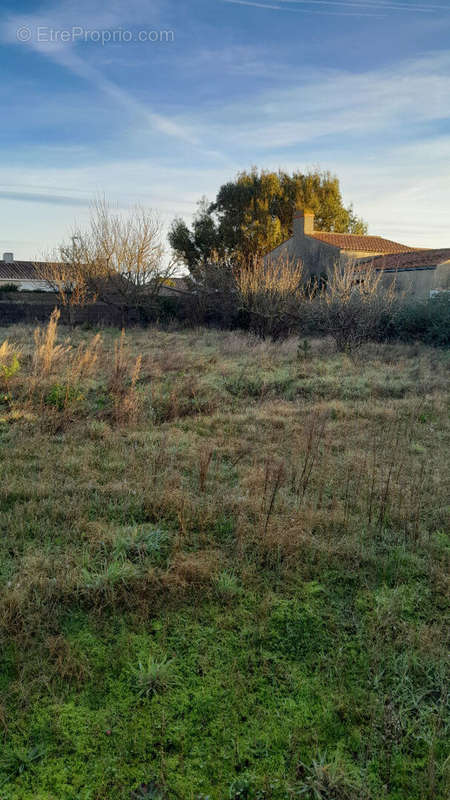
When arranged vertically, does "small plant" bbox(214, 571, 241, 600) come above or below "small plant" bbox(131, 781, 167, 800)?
above

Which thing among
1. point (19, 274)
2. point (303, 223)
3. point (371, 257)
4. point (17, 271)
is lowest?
point (371, 257)

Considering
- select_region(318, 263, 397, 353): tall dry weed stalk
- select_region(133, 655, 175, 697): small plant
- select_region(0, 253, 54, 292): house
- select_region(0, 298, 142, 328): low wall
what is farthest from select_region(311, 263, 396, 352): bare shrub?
select_region(0, 253, 54, 292): house

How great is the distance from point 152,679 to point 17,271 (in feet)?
151

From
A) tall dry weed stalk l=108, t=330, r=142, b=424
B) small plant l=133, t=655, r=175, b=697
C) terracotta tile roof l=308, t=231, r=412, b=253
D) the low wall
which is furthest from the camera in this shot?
terracotta tile roof l=308, t=231, r=412, b=253

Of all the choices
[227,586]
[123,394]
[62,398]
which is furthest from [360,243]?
[227,586]

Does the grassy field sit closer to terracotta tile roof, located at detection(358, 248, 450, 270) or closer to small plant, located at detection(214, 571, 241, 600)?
small plant, located at detection(214, 571, 241, 600)

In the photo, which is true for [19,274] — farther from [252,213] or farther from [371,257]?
[371,257]

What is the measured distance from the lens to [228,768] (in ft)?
7.00

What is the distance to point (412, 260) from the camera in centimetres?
2411

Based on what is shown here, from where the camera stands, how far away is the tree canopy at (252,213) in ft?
112

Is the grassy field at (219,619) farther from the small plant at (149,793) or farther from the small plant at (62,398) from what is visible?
the small plant at (62,398)

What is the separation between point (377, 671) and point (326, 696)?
324 mm

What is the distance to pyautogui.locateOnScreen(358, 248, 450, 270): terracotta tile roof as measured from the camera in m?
22.7

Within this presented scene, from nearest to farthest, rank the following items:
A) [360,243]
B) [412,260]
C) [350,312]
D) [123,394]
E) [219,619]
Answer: [219,619]
[123,394]
[350,312]
[412,260]
[360,243]
